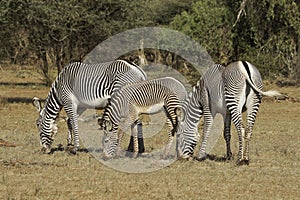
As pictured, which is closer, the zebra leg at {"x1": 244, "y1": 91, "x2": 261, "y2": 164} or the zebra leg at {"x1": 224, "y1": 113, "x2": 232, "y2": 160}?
the zebra leg at {"x1": 244, "y1": 91, "x2": 261, "y2": 164}

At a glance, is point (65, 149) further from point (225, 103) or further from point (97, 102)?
point (225, 103)

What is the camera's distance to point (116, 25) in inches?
1102

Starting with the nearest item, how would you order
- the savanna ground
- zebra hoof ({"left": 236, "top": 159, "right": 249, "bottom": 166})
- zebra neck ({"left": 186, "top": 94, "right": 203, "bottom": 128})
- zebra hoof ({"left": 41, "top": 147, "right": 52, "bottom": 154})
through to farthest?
the savanna ground → zebra hoof ({"left": 236, "top": 159, "right": 249, "bottom": 166}) → zebra neck ({"left": 186, "top": 94, "right": 203, "bottom": 128}) → zebra hoof ({"left": 41, "top": 147, "right": 52, "bottom": 154})

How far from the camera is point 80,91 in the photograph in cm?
1426

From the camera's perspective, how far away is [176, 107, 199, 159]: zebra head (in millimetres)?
12648

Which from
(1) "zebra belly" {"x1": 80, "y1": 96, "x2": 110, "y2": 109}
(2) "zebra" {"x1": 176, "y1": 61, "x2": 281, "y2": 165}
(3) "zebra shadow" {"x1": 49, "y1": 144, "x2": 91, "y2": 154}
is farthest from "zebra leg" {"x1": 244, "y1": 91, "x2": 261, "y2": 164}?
(3) "zebra shadow" {"x1": 49, "y1": 144, "x2": 91, "y2": 154}

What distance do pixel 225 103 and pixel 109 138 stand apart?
7.54 feet

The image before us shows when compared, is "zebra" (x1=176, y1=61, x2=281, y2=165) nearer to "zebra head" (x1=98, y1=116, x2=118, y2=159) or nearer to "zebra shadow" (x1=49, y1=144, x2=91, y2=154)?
"zebra head" (x1=98, y1=116, x2=118, y2=159)

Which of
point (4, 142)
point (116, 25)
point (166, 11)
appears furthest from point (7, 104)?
point (166, 11)

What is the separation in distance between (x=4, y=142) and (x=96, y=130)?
337 centimetres

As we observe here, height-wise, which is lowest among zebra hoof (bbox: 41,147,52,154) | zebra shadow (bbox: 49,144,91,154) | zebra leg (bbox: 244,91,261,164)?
zebra shadow (bbox: 49,144,91,154)

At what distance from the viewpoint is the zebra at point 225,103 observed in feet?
39.9

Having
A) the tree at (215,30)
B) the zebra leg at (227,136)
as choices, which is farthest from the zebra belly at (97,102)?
the tree at (215,30)

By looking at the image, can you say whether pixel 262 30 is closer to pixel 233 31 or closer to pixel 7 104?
pixel 233 31
